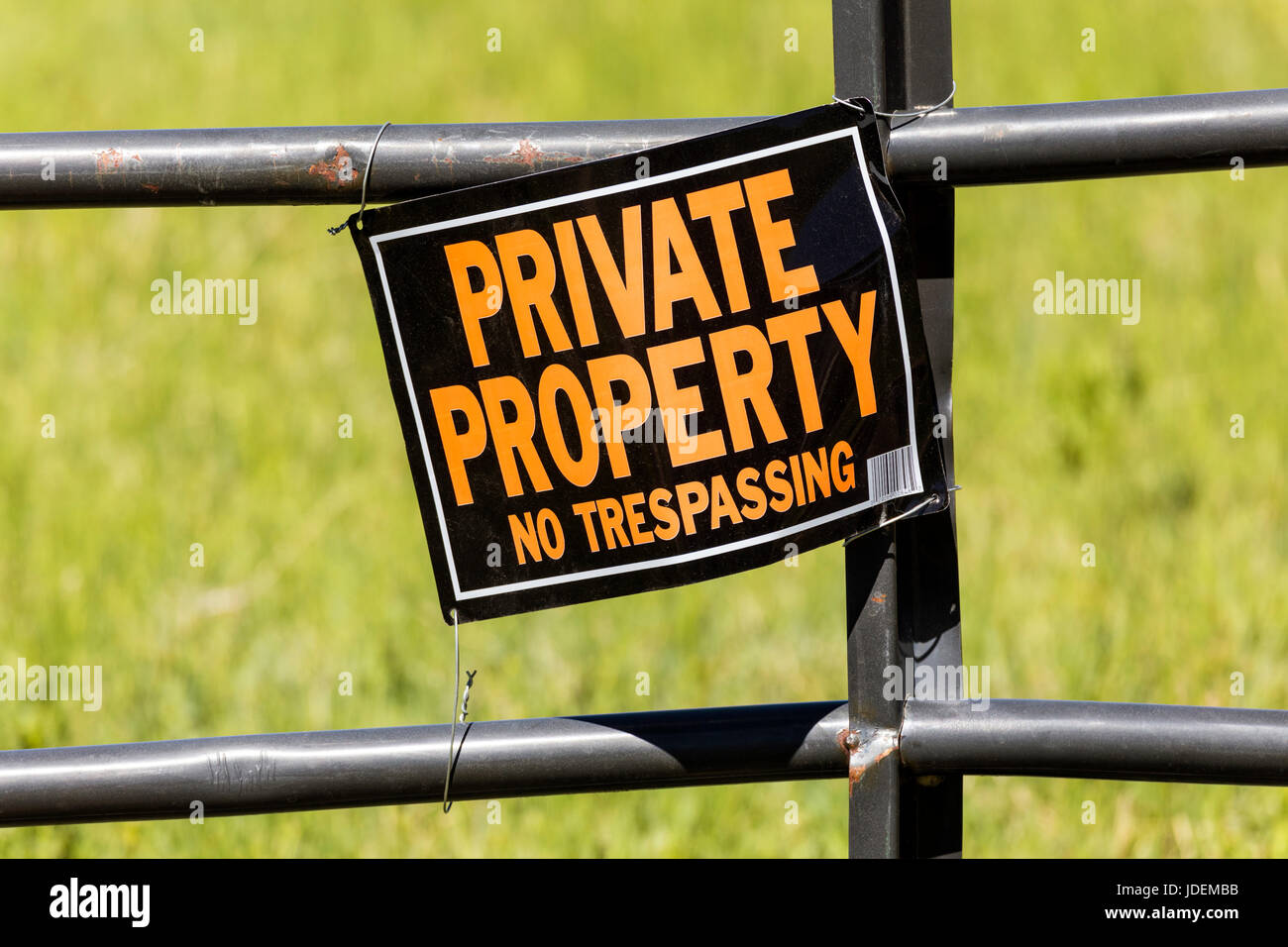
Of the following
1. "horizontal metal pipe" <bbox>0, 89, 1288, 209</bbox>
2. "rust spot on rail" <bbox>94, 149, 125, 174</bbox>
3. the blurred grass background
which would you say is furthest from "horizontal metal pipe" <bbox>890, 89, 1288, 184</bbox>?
the blurred grass background

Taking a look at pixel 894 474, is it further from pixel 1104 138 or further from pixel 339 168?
pixel 339 168

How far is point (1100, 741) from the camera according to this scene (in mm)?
918

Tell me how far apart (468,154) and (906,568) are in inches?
18.3

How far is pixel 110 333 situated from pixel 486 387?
289 cm

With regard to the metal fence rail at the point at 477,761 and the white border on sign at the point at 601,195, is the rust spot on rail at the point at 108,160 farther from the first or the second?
the metal fence rail at the point at 477,761

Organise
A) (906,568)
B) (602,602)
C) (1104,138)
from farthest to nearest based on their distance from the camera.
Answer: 1. (602,602)
2. (906,568)
3. (1104,138)

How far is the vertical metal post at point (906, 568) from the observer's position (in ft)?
3.05

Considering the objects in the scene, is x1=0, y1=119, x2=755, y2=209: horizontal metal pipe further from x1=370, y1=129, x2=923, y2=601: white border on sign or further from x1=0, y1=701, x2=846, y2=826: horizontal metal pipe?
x1=0, y1=701, x2=846, y2=826: horizontal metal pipe

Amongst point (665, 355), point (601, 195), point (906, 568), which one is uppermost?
point (601, 195)

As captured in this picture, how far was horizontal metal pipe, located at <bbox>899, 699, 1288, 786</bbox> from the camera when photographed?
0.90 m

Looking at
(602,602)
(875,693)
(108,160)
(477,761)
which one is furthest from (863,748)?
(602,602)
